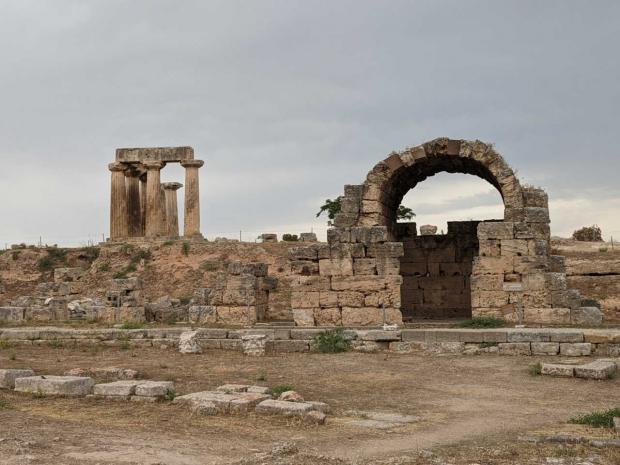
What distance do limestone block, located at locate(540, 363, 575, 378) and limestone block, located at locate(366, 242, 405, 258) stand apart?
19.3 feet

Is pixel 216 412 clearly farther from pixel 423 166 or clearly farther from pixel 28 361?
pixel 423 166

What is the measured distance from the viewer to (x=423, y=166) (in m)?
19.3

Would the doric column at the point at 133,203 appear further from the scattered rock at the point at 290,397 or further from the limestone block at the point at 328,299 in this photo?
the scattered rock at the point at 290,397

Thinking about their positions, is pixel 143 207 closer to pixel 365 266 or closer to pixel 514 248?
pixel 365 266

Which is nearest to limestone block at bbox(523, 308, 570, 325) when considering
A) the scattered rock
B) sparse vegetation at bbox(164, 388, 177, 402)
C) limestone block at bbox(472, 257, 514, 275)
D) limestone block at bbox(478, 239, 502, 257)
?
limestone block at bbox(472, 257, 514, 275)

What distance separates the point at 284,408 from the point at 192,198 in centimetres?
3078

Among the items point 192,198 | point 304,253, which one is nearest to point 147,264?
point 192,198

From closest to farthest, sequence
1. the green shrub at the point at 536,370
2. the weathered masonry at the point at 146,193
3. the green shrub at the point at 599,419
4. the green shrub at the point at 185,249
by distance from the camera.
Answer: the green shrub at the point at 599,419 < the green shrub at the point at 536,370 < the green shrub at the point at 185,249 < the weathered masonry at the point at 146,193

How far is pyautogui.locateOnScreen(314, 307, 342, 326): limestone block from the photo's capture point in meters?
17.7

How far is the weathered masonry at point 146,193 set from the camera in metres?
38.3

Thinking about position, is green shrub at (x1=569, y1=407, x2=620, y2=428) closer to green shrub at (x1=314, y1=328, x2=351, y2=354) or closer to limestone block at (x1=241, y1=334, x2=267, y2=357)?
green shrub at (x1=314, y1=328, x2=351, y2=354)

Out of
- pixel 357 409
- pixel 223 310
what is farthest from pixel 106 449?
pixel 223 310

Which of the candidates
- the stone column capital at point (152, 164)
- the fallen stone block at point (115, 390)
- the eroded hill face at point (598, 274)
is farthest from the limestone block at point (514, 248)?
the stone column capital at point (152, 164)

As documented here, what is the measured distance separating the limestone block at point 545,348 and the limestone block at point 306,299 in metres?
5.47
